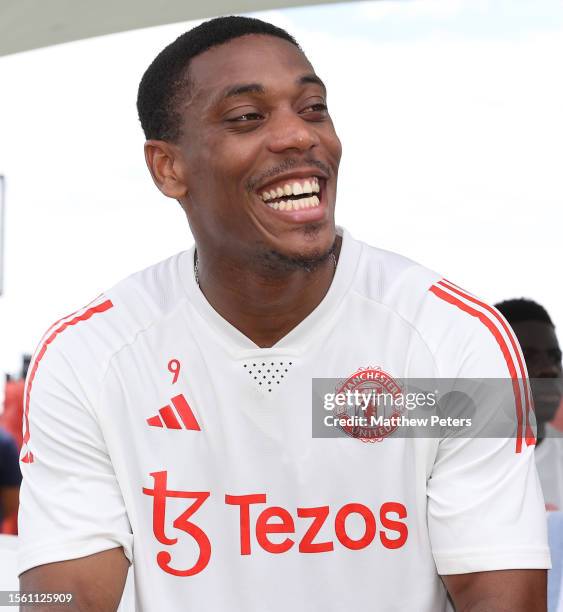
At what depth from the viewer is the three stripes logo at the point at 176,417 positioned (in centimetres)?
159

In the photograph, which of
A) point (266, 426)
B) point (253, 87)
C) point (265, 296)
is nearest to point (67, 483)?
point (266, 426)

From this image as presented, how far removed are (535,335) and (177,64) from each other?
168 cm

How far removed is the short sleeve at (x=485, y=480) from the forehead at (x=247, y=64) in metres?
0.49

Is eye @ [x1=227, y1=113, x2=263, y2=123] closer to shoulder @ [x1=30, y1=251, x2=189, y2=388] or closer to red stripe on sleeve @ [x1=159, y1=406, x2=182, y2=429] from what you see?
shoulder @ [x1=30, y1=251, x2=189, y2=388]

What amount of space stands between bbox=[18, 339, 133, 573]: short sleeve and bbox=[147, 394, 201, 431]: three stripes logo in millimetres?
97

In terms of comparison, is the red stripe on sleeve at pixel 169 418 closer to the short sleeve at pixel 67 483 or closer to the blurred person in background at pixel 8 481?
the short sleeve at pixel 67 483

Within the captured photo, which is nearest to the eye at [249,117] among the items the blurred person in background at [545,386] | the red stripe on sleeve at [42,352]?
the red stripe on sleeve at [42,352]

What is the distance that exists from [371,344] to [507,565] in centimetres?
40

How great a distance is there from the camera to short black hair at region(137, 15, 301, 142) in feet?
5.68

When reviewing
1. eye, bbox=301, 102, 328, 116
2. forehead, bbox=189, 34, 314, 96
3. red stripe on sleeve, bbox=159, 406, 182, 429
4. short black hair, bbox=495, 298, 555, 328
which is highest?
forehead, bbox=189, 34, 314, 96

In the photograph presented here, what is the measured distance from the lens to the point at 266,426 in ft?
5.17

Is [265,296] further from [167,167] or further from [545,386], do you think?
[545,386]

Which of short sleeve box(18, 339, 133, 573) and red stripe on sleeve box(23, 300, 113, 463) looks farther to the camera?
red stripe on sleeve box(23, 300, 113, 463)

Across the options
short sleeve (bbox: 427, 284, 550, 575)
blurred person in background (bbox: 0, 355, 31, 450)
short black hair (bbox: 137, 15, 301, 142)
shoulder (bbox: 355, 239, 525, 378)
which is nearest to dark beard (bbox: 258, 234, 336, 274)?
shoulder (bbox: 355, 239, 525, 378)
